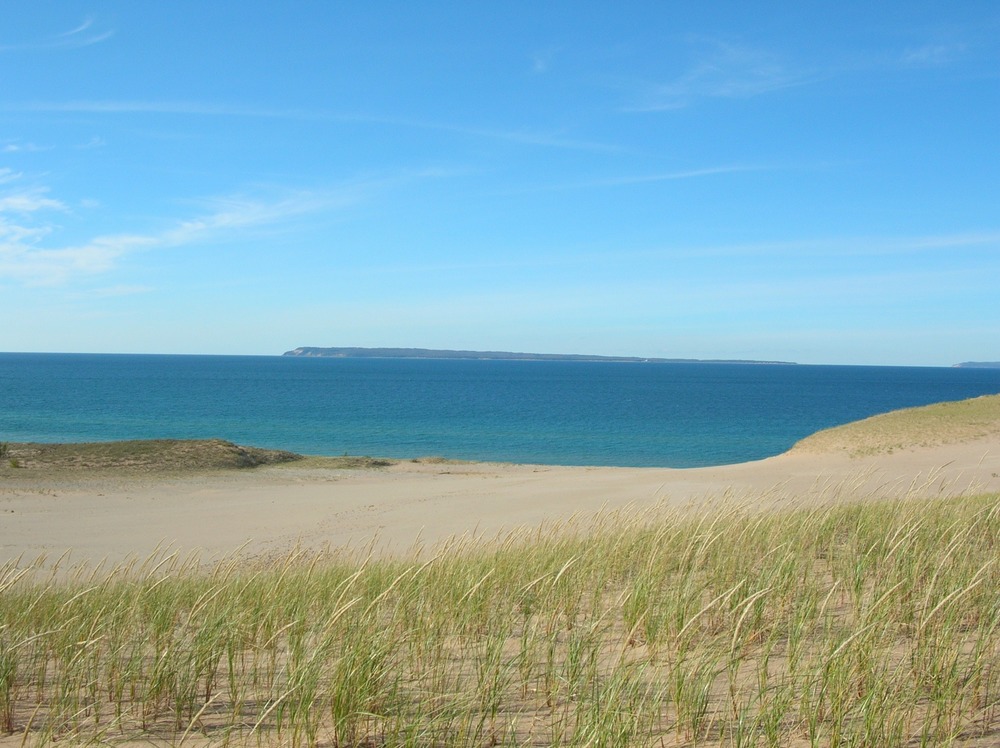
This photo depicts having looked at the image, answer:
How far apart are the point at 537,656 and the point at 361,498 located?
19018mm

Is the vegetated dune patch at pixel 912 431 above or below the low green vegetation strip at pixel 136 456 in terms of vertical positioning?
above

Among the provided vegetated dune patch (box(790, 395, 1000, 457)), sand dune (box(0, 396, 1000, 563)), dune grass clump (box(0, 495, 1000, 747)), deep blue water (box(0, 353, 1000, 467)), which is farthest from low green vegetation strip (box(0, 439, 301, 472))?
dune grass clump (box(0, 495, 1000, 747))

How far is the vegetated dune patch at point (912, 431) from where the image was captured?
27.5 meters

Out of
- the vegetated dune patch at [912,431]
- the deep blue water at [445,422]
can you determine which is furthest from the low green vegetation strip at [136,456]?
the vegetated dune patch at [912,431]

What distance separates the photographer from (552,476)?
1147 inches

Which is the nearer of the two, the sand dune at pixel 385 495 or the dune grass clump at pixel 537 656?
the dune grass clump at pixel 537 656

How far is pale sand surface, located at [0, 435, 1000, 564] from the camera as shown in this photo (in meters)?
16.5

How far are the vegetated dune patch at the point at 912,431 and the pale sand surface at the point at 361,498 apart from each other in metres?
0.64

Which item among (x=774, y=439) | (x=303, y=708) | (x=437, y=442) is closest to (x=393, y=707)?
(x=303, y=708)

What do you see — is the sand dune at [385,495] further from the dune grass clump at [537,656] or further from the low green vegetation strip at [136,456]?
the dune grass clump at [537,656]

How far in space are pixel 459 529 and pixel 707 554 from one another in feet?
34.0

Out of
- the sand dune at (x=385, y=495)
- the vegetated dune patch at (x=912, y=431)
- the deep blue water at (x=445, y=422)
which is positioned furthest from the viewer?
the deep blue water at (x=445, y=422)

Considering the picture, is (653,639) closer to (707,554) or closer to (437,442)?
(707,554)

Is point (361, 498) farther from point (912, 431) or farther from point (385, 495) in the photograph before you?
point (912, 431)
